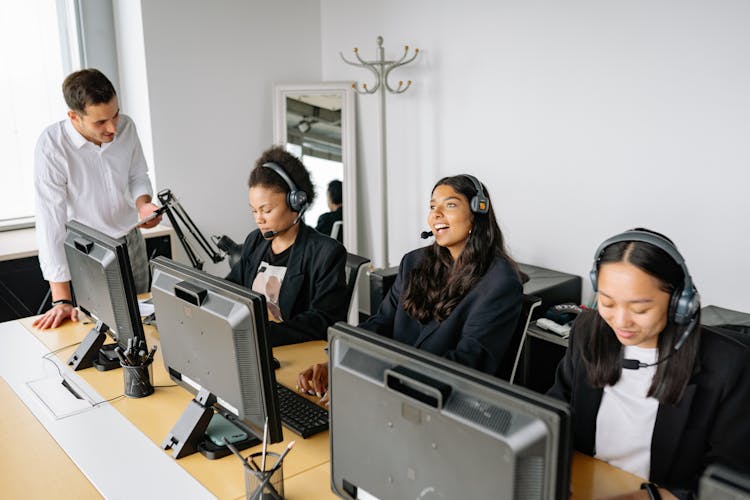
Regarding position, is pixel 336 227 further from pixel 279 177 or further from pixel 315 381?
pixel 315 381

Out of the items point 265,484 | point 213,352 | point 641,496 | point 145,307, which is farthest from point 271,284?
point 641,496

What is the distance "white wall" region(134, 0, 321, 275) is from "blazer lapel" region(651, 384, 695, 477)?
139 inches

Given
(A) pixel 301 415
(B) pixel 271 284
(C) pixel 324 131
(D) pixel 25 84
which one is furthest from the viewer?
(C) pixel 324 131

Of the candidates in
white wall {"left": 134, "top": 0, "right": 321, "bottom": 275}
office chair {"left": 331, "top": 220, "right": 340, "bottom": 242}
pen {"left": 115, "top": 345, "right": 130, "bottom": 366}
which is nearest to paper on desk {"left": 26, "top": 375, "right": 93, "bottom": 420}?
pen {"left": 115, "top": 345, "right": 130, "bottom": 366}

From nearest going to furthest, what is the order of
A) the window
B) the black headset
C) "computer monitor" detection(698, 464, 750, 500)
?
1. "computer monitor" detection(698, 464, 750, 500)
2. the black headset
3. the window

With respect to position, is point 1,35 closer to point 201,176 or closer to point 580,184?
point 201,176

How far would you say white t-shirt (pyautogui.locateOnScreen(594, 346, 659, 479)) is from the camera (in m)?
1.58

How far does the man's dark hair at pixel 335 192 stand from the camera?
15.7ft

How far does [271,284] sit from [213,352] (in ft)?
3.39

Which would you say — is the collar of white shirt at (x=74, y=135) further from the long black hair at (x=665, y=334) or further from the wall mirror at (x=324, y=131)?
the long black hair at (x=665, y=334)

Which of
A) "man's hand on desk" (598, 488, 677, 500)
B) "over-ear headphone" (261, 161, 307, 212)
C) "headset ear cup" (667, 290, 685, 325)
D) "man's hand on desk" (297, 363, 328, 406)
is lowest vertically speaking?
"man's hand on desk" (297, 363, 328, 406)

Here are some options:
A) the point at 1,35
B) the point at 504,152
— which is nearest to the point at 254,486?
the point at 504,152

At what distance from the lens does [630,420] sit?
161 cm

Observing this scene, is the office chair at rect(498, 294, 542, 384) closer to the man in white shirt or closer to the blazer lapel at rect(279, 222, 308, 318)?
the blazer lapel at rect(279, 222, 308, 318)
